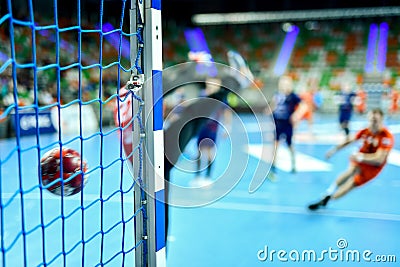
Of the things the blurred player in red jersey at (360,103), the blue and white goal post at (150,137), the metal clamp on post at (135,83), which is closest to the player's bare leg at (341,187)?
the blue and white goal post at (150,137)

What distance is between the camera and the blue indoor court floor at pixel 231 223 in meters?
2.98

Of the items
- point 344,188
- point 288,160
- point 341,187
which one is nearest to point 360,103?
point 288,160

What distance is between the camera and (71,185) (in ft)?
6.49

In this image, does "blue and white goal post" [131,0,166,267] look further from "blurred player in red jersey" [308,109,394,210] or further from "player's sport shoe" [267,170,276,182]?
"player's sport shoe" [267,170,276,182]

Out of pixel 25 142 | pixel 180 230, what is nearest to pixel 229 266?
pixel 180 230

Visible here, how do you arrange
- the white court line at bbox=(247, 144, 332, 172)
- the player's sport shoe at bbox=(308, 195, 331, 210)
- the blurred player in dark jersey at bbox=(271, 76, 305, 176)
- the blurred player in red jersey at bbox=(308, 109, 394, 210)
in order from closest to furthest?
the blurred player in red jersey at bbox=(308, 109, 394, 210)
the player's sport shoe at bbox=(308, 195, 331, 210)
the blurred player in dark jersey at bbox=(271, 76, 305, 176)
the white court line at bbox=(247, 144, 332, 172)

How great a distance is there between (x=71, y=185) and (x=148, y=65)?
0.67 meters

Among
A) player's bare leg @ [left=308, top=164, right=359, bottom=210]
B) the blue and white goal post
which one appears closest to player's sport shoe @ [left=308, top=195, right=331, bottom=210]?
player's bare leg @ [left=308, top=164, right=359, bottom=210]

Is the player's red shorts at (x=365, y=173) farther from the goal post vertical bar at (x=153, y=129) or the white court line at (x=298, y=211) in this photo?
the goal post vertical bar at (x=153, y=129)

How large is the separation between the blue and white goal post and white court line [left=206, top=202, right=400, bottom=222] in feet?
7.66

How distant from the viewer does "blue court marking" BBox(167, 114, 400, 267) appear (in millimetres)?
3078

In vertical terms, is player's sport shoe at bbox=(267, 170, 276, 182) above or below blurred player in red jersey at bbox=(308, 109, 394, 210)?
below

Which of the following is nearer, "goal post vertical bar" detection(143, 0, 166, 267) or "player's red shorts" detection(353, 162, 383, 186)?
"goal post vertical bar" detection(143, 0, 166, 267)

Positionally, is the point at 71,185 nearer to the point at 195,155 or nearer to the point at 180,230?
the point at 180,230
